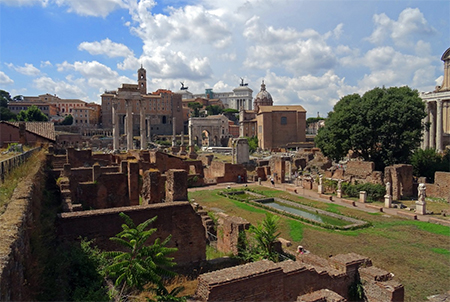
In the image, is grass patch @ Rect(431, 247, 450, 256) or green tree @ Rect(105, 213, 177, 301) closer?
green tree @ Rect(105, 213, 177, 301)

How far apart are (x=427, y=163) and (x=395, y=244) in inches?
640

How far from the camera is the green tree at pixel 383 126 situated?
26.4 metres

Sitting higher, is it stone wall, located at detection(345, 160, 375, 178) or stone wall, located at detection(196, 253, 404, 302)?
stone wall, located at detection(345, 160, 375, 178)

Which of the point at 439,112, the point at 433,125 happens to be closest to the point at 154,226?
the point at 439,112

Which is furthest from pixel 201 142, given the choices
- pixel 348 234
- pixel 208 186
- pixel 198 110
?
pixel 348 234

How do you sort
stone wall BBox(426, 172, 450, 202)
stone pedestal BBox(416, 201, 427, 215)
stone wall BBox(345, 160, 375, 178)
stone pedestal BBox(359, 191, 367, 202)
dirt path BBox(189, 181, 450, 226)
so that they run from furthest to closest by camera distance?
stone wall BBox(345, 160, 375, 178), stone pedestal BBox(359, 191, 367, 202), stone wall BBox(426, 172, 450, 202), stone pedestal BBox(416, 201, 427, 215), dirt path BBox(189, 181, 450, 226)

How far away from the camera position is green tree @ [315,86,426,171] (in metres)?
26.4

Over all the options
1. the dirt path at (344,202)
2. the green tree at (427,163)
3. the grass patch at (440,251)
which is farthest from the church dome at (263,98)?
the grass patch at (440,251)

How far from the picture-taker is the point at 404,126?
88.1 ft

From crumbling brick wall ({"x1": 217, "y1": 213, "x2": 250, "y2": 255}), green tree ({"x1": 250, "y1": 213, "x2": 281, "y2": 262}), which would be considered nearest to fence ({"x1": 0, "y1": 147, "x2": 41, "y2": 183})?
crumbling brick wall ({"x1": 217, "y1": 213, "x2": 250, "y2": 255})

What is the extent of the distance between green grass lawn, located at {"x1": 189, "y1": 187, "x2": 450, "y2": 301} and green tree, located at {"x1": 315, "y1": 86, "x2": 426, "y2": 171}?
9.97m

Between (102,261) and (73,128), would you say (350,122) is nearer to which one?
(102,261)

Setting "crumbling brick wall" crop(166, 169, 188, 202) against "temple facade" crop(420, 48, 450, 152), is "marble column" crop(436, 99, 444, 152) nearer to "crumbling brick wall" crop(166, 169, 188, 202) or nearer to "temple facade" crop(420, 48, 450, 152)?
"temple facade" crop(420, 48, 450, 152)

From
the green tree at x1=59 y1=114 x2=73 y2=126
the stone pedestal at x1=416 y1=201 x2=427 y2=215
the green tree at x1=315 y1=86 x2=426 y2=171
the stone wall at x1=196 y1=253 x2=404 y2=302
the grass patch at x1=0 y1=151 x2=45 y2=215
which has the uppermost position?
the green tree at x1=59 y1=114 x2=73 y2=126
